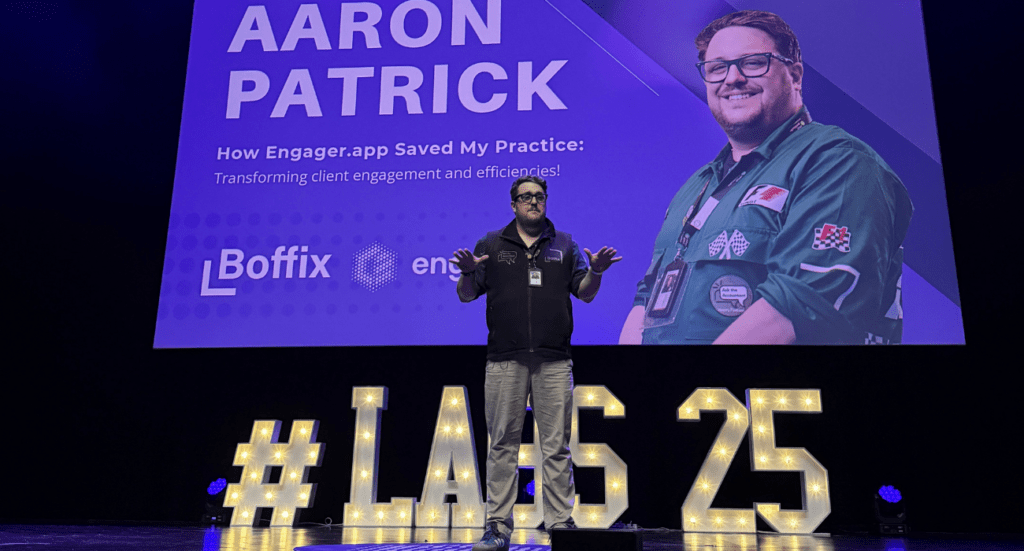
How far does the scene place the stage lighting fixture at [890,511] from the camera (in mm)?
3674

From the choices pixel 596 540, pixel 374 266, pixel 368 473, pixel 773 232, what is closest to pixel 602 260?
pixel 596 540

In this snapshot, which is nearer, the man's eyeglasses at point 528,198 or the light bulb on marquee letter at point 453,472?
the man's eyeglasses at point 528,198

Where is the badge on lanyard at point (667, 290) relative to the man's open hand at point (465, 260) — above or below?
above

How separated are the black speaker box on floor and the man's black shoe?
29 centimetres

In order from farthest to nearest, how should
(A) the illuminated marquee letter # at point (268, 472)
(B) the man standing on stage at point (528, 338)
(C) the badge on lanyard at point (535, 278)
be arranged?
(A) the illuminated marquee letter # at point (268, 472) < (C) the badge on lanyard at point (535, 278) < (B) the man standing on stage at point (528, 338)

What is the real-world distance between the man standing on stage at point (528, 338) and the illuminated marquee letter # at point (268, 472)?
6.74 ft

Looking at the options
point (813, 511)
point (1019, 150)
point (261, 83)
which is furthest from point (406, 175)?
point (1019, 150)

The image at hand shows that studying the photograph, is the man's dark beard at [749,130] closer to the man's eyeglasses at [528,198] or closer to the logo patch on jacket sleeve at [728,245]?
the logo patch on jacket sleeve at [728,245]

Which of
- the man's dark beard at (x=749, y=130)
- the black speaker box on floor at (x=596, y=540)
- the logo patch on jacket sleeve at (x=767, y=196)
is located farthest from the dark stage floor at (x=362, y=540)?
the man's dark beard at (x=749, y=130)

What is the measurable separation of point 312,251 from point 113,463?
1809 millimetres

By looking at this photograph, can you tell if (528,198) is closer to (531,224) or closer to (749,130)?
(531,224)

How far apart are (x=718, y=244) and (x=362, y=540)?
2291 mm

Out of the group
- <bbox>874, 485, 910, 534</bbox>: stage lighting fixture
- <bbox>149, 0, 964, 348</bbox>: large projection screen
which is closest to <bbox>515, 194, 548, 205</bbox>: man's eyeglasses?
<bbox>149, 0, 964, 348</bbox>: large projection screen

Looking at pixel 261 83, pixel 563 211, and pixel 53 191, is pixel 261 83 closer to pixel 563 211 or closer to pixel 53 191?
pixel 53 191
